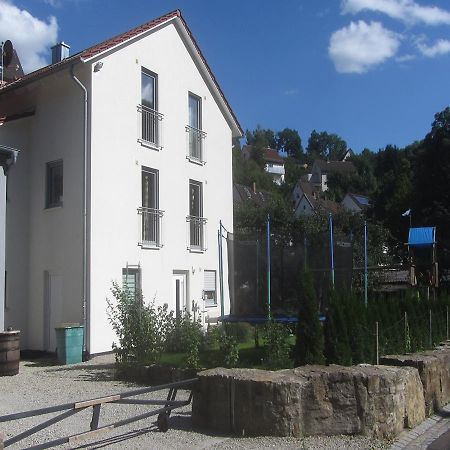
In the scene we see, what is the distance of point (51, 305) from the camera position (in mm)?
16234

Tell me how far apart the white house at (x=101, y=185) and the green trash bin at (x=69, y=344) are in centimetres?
43

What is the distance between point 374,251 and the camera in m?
31.1

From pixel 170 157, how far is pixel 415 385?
485 inches

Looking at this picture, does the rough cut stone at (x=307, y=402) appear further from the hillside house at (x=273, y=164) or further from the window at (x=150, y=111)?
the hillside house at (x=273, y=164)

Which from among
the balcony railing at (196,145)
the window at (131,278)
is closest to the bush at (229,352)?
the window at (131,278)

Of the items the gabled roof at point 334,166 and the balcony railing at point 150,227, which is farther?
the gabled roof at point 334,166

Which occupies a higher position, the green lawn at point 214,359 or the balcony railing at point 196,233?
the balcony railing at point 196,233

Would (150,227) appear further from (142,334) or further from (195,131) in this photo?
(142,334)

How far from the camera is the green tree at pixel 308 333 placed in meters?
9.11

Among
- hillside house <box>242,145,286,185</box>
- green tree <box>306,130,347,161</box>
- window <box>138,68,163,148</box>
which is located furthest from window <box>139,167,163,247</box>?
green tree <box>306,130,347,161</box>

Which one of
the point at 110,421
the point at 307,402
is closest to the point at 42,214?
the point at 110,421

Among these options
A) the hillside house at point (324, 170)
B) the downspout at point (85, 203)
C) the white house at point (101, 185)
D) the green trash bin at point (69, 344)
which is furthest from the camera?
the hillside house at point (324, 170)

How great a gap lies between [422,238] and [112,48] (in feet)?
42.0

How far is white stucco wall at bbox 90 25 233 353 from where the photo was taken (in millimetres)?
15672
